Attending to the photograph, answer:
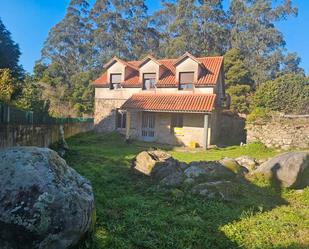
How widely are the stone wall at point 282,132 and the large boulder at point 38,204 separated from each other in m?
17.5

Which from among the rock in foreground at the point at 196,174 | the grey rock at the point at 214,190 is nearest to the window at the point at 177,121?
the rock in foreground at the point at 196,174

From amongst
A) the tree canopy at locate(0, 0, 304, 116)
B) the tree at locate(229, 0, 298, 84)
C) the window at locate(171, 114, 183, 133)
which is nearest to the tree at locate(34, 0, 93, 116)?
the tree canopy at locate(0, 0, 304, 116)

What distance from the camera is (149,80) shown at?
25469 millimetres

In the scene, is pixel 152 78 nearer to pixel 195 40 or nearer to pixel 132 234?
pixel 132 234

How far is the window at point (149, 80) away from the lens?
2530cm

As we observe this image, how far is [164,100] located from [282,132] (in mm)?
8741

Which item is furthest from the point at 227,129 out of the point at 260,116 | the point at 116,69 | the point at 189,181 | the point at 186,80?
the point at 189,181

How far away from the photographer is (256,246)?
5391 millimetres

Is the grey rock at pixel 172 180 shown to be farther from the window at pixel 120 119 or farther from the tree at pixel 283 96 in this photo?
the tree at pixel 283 96

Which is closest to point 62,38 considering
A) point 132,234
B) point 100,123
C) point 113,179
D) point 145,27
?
point 145,27

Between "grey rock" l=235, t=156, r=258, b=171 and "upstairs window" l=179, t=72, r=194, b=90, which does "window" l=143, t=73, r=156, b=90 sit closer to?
"upstairs window" l=179, t=72, r=194, b=90

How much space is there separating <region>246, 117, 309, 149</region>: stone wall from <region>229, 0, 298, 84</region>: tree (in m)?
27.5

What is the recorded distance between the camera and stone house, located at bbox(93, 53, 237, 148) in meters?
22.1

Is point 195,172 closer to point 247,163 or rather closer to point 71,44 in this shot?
point 247,163
